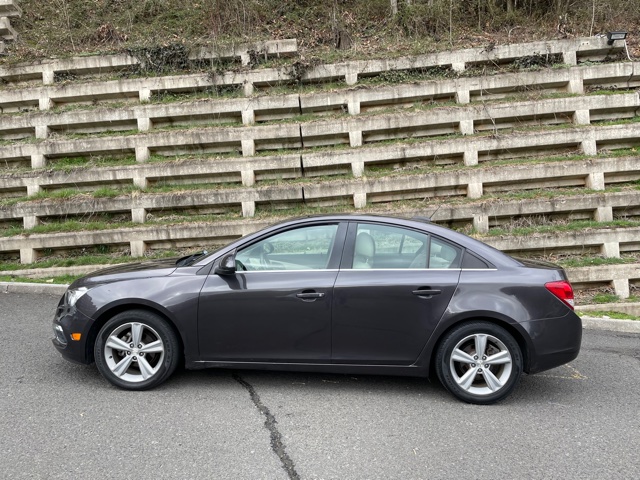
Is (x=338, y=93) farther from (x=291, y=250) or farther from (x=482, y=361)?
(x=482, y=361)

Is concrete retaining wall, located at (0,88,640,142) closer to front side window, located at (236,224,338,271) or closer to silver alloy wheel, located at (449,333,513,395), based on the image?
front side window, located at (236,224,338,271)

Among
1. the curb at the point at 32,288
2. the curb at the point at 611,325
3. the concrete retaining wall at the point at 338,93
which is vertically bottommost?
the curb at the point at 611,325

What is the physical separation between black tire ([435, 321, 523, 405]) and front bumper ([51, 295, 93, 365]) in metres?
2.98

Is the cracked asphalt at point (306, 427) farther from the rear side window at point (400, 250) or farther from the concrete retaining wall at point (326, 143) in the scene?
the concrete retaining wall at point (326, 143)

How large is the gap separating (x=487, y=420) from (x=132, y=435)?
2.66m

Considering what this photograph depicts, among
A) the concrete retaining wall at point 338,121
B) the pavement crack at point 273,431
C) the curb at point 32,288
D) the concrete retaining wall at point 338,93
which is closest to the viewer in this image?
the pavement crack at point 273,431

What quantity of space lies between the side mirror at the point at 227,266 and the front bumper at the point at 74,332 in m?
1.17

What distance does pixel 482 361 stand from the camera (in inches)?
176

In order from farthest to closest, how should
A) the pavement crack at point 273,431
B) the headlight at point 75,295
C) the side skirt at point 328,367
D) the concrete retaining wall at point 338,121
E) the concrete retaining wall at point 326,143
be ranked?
the concrete retaining wall at point 338,121 → the concrete retaining wall at point 326,143 → the headlight at point 75,295 → the side skirt at point 328,367 → the pavement crack at point 273,431

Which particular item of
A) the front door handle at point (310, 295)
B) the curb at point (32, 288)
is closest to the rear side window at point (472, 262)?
the front door handle at point (310, 295)

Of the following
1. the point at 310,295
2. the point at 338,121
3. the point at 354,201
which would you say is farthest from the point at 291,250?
the point at 338,121

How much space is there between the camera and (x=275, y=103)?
1052 cm

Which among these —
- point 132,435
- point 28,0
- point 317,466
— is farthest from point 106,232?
point 28,0

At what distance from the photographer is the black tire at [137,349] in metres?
4.61
